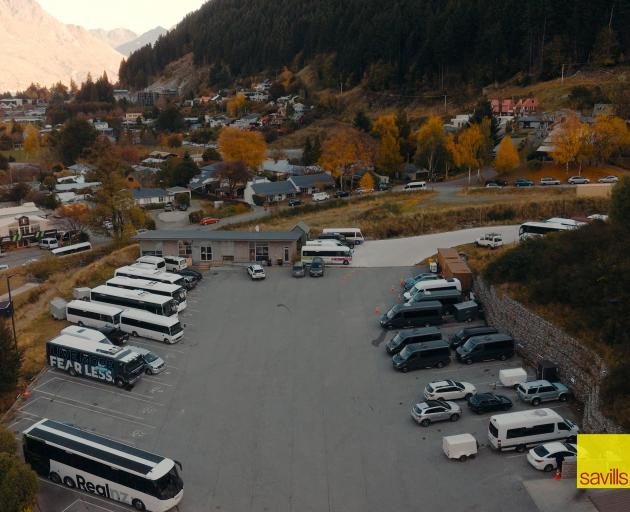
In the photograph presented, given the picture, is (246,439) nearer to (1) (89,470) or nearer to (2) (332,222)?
(1) (89,470)

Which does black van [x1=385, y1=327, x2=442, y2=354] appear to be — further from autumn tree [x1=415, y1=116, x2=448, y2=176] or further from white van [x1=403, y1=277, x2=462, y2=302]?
autumn tree [x1=415, y1=116, x2=448, y2=176]

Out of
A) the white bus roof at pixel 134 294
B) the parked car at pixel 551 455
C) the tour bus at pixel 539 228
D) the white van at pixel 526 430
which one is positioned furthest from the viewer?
the tour bus at pixel 539 228

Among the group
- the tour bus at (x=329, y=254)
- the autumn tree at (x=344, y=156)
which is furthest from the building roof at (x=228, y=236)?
the autumn tree at (x=344, y=156)

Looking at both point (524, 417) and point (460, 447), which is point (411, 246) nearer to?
point (524, 417)

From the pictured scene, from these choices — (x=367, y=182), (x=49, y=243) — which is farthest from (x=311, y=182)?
(x=49, y=243)

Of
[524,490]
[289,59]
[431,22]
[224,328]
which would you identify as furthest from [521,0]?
[524,490]

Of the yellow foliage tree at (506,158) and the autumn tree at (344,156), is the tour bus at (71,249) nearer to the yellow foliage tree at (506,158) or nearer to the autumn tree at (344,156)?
the autumn tree at (344,156)

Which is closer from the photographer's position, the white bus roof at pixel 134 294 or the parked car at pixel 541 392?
the parked car at pixel 541 392
